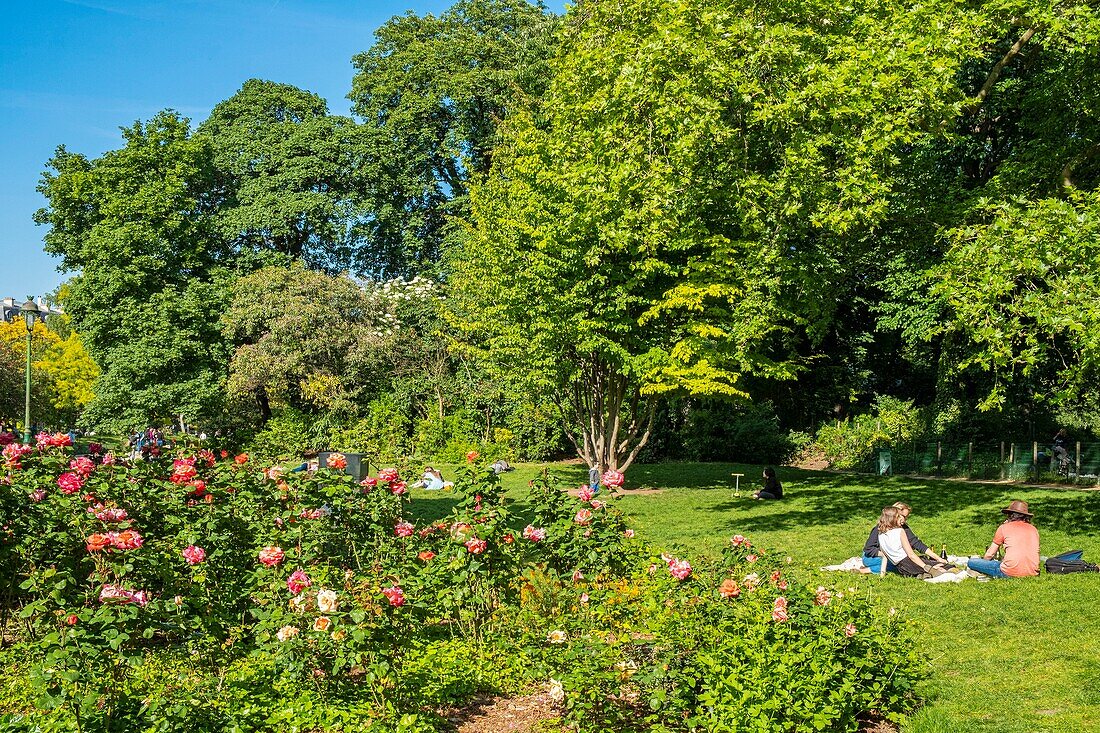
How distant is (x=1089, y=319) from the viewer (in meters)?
9.41

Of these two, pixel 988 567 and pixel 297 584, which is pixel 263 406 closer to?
pixel 988 567

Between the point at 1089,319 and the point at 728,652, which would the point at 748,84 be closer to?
the point at 1089,319

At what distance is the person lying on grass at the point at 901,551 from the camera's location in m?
9.70

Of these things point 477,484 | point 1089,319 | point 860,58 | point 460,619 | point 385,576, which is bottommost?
point 460,619

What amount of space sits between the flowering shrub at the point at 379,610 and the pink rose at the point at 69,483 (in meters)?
0.02

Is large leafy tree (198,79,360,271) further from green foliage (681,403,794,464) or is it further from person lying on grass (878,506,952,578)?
person lying on grass (878,506,952,578)

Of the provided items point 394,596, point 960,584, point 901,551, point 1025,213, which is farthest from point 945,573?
point 394,596

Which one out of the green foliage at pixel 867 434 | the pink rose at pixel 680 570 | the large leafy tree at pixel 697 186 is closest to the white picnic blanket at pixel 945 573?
the large leafy tree at pixel 697 186

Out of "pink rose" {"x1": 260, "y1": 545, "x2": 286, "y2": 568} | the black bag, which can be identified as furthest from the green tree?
"pink rose" {"x1": 260, "y1": 545, "x2": 286, "y2": 568}

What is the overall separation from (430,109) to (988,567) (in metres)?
29.1

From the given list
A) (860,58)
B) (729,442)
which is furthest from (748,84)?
(729,442)

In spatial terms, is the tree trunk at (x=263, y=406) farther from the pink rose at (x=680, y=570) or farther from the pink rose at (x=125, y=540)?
the pink rose at (x=680, y=570)

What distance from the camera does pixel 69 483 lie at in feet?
21.9

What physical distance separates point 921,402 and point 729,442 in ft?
33.7
